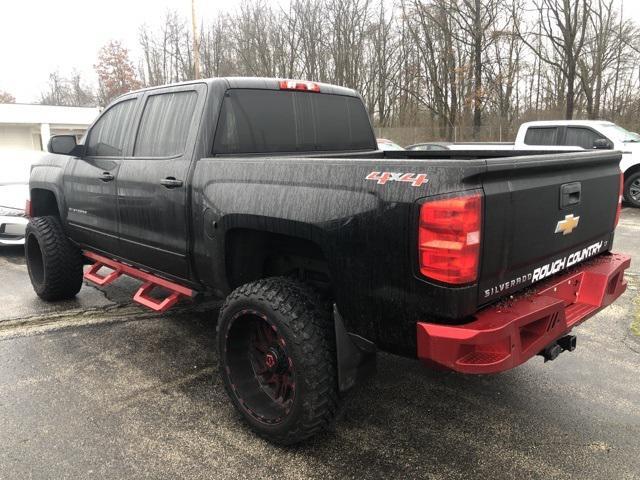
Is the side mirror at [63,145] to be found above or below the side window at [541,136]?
above

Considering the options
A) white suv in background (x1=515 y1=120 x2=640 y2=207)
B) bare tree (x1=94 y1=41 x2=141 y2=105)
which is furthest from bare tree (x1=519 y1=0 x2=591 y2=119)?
bare tree (x1=94 y1=41 x2=141 y2=105)

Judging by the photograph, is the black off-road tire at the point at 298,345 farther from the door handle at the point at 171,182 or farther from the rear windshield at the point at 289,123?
Answer: the rear windshield at the point at 289,123

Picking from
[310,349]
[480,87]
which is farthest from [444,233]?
[480,87]

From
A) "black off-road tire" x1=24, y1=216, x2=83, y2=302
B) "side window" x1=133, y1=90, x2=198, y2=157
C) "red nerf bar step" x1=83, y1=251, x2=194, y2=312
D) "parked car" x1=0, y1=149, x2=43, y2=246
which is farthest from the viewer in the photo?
"parked car" x1=0, y1=149, x2=43, y2=246

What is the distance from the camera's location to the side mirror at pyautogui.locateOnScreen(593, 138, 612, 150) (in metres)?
10.6

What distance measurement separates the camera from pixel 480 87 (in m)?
30.5

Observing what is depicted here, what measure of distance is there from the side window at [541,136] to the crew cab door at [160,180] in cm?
1010

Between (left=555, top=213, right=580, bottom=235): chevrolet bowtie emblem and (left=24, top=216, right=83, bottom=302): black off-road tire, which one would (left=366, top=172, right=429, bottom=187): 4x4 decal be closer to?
(left=555, top=213, right=580, bottom=235): chevrolet bowtie emblem

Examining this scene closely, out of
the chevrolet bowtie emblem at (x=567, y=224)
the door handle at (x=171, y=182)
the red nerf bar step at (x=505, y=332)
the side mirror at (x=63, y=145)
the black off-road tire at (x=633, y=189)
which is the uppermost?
the side mirror at (x=63, y=145)

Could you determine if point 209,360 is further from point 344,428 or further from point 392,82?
point 392,82

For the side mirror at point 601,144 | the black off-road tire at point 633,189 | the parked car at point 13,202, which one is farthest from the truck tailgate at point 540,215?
the black off-road tire at point 633,189

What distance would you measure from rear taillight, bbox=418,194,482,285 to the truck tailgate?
6cm

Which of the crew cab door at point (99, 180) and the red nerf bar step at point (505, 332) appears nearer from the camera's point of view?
the red nerf bar step at point (505, 332)

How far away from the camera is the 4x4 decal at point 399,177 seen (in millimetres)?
2094
